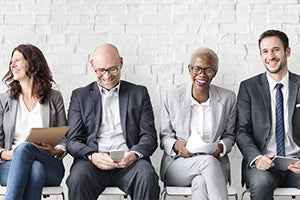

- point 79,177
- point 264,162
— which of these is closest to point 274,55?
point 264,162

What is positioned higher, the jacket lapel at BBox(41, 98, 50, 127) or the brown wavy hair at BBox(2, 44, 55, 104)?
the brown wavy hair at BBox(2, 44, 55, 104)

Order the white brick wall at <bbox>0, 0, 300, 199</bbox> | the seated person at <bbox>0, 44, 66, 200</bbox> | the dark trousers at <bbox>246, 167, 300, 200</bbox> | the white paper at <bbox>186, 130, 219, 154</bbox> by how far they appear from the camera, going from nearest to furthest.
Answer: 1. the dark trousers at <bbox>246, 167, 300, 200</bbox>
2. the white paper at <bbox>186, 130, 219, 154</bbox>
3. the seated person at <bbox>0, 44, 66, 200</bbox>
4. the white brick wall at <bbox>0, 0, 300, 199</bbox>

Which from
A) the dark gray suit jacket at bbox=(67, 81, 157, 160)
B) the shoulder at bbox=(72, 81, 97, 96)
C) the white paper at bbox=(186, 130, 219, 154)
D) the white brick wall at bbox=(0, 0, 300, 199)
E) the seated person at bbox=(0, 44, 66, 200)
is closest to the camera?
the white paper at bbox=(186, 130, 219, 154)

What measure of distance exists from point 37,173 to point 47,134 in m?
0.29

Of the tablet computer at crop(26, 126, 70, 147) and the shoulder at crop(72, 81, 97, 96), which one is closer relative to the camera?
the tablet computer at crop(26, 126, 70, 147)

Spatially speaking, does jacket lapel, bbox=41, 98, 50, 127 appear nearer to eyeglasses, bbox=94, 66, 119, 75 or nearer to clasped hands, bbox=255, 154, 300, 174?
eyeglasses, bbox=94, 66, 119, 75

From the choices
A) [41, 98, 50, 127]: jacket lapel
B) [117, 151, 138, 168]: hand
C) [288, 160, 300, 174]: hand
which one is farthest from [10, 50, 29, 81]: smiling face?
[288, 160, 300, 174]: hand

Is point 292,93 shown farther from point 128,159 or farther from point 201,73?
point 128,159

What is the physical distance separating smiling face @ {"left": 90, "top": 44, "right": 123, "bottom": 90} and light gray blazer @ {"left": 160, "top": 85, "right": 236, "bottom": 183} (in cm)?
41

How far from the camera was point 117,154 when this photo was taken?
392 cm

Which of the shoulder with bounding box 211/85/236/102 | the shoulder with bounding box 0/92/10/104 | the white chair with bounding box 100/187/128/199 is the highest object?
the shoulder with bounding box 211/85/236/102

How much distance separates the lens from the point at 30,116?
427 cm

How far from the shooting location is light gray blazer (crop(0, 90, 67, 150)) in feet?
13.8

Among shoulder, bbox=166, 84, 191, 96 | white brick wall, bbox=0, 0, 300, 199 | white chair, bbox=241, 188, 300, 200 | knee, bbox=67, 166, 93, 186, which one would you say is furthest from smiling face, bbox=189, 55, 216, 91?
knee, bbox=67, 166, 93, 186
